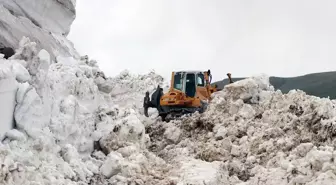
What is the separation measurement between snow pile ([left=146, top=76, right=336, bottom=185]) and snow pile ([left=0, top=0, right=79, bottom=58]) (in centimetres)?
293

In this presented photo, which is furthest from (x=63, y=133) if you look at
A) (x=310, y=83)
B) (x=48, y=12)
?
(x=310, y=83)

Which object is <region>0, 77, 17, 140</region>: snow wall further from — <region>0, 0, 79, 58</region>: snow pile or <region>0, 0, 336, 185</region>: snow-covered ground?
<region>0, 0, 79, 58</region>: snow pile

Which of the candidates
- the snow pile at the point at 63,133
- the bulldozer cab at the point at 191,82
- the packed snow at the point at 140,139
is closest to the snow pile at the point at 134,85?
the bulldozer cab at the point at 191,82

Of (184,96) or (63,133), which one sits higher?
(184,96)

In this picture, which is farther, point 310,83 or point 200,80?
point 310,83

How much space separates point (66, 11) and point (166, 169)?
6.41 metres

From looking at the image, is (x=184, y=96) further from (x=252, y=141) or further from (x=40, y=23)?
(x=252, y=141)

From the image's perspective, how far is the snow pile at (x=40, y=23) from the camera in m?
10.7

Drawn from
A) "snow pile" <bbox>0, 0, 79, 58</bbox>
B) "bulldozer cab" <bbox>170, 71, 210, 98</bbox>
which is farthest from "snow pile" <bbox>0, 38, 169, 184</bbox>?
"bulldozer cab" <bbox>170, 71, 210, 98</bbox>

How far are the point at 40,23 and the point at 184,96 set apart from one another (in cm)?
381

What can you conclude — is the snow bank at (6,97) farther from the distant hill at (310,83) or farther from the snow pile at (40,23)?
the distant hill at (310,83)

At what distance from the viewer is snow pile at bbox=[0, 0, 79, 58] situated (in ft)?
35.2

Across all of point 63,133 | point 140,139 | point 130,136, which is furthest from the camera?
point 140,139

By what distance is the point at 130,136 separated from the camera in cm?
935
